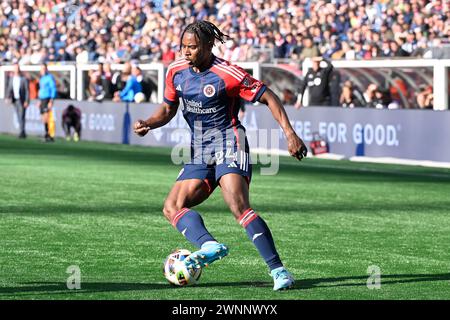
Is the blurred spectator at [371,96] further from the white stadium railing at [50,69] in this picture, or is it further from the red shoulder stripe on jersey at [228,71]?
the red shoulder stripe on jersey at [228,71]

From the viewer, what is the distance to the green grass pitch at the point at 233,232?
959 centimetres

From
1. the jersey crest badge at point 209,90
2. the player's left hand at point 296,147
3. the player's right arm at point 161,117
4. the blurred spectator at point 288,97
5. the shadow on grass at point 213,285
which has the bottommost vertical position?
the shadow on grass at point 213,285

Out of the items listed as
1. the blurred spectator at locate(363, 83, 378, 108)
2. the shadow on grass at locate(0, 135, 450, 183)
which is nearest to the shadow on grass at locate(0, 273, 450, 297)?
the shadow on grass at locate(0, 135, 450, 183)

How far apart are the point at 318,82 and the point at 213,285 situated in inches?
703

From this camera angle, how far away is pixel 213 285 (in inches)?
381

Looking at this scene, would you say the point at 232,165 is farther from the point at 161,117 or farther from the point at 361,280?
the point at 361,280

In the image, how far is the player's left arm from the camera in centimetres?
927

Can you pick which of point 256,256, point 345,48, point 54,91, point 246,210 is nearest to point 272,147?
point 345,48

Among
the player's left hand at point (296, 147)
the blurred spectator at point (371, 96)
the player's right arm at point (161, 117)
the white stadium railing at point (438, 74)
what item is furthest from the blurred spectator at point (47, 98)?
the player's left hand at point (296, 147)

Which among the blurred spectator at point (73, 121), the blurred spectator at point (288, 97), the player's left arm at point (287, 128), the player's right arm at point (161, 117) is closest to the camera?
the player's left arm at point (287, 128)

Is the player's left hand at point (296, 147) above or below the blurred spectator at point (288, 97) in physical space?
above

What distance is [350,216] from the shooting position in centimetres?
1541

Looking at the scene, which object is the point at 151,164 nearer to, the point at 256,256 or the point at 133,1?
the point at 256,256
